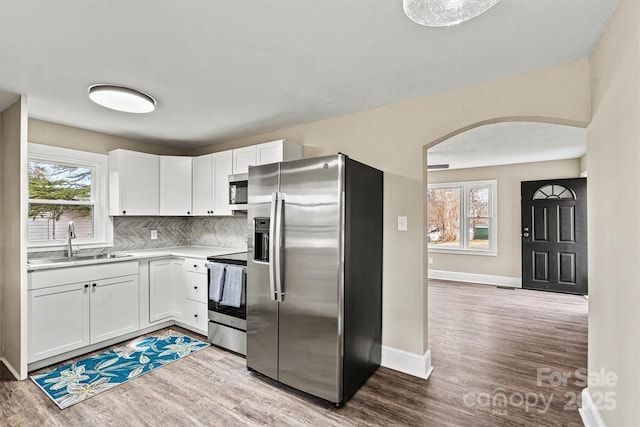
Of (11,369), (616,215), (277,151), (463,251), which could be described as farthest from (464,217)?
(11,369)

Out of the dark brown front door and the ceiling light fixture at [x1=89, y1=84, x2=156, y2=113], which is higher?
the ceiling light fixture at [x1=89, y1=84, x2=156, y2=113]

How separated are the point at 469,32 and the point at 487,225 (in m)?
5.55

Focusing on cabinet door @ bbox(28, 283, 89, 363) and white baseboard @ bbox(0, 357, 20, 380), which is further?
cabinet door @ bbox(28, 283, 89, 363)

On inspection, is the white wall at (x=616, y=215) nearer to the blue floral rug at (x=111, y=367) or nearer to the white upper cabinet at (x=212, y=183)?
the blue floral rug at (x=111, y=367)

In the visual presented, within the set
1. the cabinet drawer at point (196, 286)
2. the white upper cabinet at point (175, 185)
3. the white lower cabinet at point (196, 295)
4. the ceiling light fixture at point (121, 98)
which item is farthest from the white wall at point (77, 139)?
the cabinet drawer at point (196, 286)

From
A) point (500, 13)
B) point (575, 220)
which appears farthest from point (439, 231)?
point (500, 13)

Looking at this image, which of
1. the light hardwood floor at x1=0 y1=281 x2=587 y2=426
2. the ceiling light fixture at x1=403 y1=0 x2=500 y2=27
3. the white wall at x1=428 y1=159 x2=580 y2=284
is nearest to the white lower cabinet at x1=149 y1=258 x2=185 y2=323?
the light hardwood floor at x1=0 y1=281 x2=587 y2=426

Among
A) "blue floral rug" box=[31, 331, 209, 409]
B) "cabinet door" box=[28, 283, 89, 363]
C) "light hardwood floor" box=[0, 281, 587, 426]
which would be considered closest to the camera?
"light hardwood floor" box=[0, 281, 587, 426]

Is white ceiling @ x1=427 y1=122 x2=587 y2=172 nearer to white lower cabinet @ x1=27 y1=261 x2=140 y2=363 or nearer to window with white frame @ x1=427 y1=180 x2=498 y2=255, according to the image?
window with white frame @ x1=427 y1=180 x2=498 y2=255

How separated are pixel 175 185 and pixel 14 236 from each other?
5.71 feet

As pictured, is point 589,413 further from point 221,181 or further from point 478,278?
point 478,278

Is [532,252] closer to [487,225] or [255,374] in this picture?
[487,225]

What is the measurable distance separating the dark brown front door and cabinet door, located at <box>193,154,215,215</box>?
5.68 meters

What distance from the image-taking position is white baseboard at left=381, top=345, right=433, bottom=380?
2.67 meters
